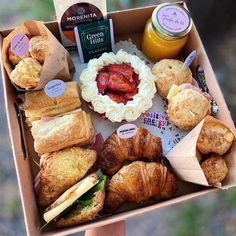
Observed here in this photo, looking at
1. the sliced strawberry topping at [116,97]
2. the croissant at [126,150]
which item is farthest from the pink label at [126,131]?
the sliced strawberry topping at [116,97]

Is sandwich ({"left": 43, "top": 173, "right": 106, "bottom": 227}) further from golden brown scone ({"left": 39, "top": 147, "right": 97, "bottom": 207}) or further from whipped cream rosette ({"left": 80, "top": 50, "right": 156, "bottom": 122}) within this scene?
whipped cream rosette ({"left": 80, "top": 50, "right": 156, "bottom": 122})

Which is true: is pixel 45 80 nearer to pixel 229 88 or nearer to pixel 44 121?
pixel 44 121

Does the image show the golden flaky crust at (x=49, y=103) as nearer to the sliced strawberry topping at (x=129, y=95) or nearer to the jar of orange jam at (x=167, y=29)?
the sliced strawberry topping at (x=129, y=95)

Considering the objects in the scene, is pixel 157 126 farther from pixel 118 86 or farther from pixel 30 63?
pixel 30 63

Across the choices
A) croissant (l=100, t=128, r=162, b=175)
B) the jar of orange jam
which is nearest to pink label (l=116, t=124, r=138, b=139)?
croissant (l=100, t=128, r=162, b=175)

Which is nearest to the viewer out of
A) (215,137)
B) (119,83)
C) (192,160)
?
(192,160)

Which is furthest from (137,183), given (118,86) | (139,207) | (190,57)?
(190,57)
